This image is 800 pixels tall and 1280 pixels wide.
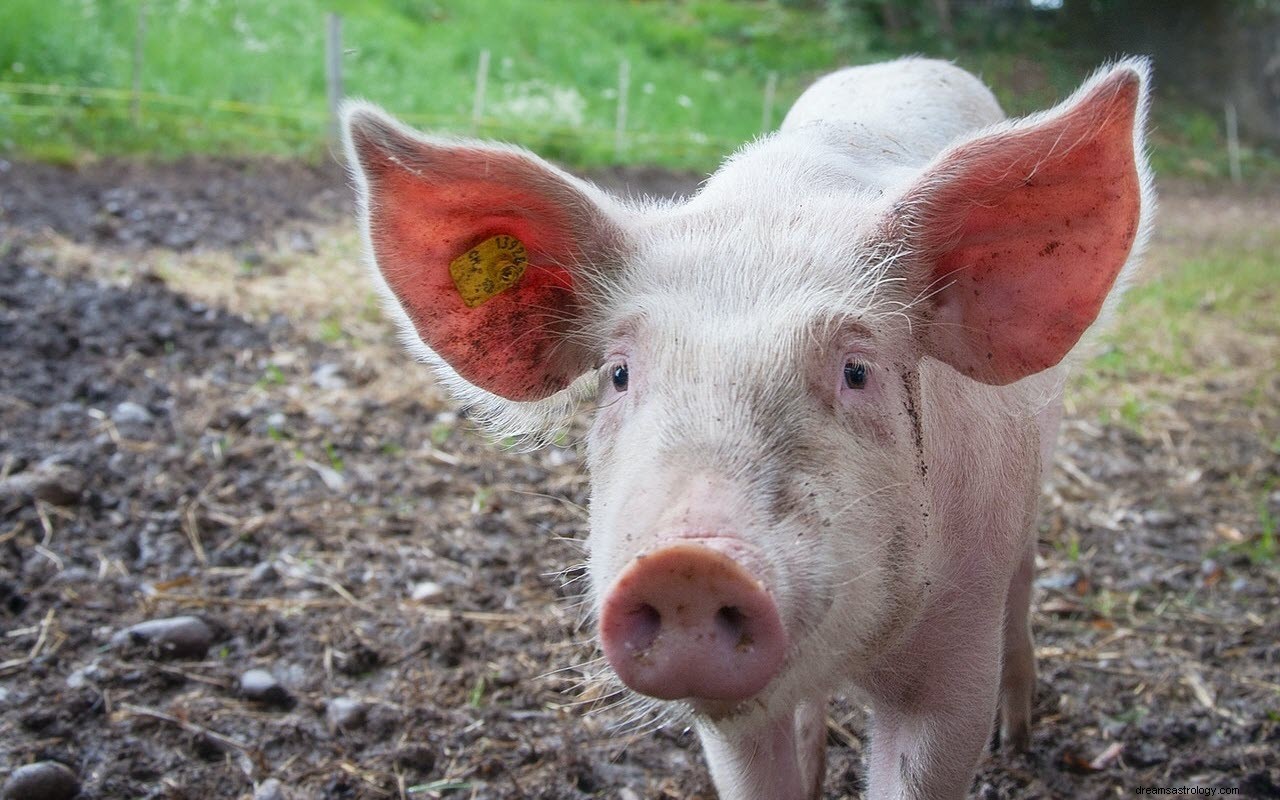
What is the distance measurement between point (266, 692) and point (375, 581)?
0.87 meters

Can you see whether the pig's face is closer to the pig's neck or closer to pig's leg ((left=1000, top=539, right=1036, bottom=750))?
the pig's neck

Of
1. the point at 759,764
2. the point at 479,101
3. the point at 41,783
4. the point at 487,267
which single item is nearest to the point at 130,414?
the point at 41,783

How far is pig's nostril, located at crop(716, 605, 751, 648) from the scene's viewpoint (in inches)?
77.0

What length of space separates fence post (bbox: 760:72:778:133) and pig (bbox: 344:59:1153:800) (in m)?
12.4

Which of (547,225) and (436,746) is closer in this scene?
(547,225)

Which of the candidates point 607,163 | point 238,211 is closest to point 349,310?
point 238,211

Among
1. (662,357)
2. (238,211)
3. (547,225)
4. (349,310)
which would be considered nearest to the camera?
(662,357)

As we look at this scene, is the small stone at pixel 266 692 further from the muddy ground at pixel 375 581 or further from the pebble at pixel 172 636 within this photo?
the pebble at pixel 172 636

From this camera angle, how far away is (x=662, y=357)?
2387 mm

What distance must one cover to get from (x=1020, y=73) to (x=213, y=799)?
54.9 ft

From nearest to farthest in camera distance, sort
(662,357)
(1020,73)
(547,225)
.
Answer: (662,357)
(547,225)
(1020,73)

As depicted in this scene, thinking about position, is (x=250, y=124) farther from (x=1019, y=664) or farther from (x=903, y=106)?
(x=1019, y=664)

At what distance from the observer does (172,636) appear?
13.0ft

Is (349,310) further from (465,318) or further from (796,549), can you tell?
(796,549)
